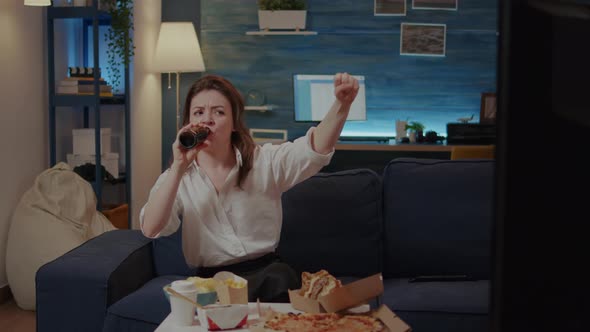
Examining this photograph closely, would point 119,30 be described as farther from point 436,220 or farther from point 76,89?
point 436,220

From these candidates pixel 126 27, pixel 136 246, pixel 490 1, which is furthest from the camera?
pixel 490 1

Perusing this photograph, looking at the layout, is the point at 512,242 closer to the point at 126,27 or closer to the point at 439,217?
the point at 439,217

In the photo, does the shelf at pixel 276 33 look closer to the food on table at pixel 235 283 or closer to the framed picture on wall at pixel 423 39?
the framed picture on wall at pixel 423 39

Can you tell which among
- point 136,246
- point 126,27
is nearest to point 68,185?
point 126,27

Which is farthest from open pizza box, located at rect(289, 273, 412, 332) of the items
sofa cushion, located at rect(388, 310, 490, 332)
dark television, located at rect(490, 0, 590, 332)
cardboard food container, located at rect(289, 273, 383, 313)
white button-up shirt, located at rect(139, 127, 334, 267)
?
dark television, located at rect(490, 0, 590, 332)

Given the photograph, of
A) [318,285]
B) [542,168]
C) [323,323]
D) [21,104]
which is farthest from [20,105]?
[542,168]

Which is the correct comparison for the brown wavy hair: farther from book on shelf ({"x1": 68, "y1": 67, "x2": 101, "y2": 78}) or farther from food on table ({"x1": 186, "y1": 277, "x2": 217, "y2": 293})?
book on shelf ({"x1": 68, "y1": 67, "x2": 101, "y2": 78})

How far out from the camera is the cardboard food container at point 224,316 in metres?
1.77

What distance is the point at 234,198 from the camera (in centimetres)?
253

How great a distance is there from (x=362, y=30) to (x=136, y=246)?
383cm

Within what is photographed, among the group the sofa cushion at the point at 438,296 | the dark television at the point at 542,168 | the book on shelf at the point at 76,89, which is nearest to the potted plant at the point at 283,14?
the book on shelf at the point at 76,89

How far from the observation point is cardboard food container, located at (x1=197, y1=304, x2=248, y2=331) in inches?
69.7

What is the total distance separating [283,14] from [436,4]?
120 centimetres

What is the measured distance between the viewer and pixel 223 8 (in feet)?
21.1
